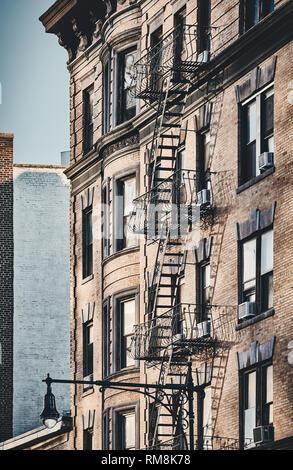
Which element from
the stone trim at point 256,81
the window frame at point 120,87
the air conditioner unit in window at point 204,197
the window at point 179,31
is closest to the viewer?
the stone trim at point 256,81

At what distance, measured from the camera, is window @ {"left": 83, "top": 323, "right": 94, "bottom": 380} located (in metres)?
46.9

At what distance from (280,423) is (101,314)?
1299cm

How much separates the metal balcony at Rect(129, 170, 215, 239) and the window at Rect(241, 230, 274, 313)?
253 cm

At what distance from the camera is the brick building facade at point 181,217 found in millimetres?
35438

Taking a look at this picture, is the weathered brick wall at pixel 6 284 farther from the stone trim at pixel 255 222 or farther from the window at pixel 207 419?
the stone trim at pixel 255 222

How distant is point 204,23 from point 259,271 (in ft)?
29.8

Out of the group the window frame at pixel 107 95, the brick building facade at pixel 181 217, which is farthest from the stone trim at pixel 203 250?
the window frame at pixel 107 95

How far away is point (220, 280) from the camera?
37.8 metres

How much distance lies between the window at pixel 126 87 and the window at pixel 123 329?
20.6 feet

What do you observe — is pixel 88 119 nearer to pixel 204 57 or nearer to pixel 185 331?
pixel 204 57

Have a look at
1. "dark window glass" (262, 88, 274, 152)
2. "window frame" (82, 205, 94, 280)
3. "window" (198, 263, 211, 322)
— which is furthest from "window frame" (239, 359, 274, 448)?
"window frame" (82, 205, 94, 280)

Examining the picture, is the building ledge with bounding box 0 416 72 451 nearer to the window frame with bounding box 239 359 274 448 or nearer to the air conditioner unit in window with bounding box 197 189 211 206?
the air conditioner unit in window with bounding box 197 189 211 206

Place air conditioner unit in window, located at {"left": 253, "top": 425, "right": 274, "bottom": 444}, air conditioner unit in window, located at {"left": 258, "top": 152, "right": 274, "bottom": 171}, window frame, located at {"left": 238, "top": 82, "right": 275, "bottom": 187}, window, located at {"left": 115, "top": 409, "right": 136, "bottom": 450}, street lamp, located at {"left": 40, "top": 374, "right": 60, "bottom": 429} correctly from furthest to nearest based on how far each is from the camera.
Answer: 1. window, located at {"left": 115, "top": 409, "right": 136, "bottom": 450}
2. window frame, located at {"left": 238, "top": 82, "right": 275, "bottom": 187}
3. air conditioner unit in window, located at {"left": 258, "top": 152, "right": 274, "bottom": 171}
4. street lamp, located at {"left": 40, "top": 374, "right": 60, "bottom": 429}
5. air conditioner unit in window, located at {"left": 253, "top": 425, "right": 274, "bottom": 444}

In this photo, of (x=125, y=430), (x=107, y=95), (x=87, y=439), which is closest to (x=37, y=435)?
(x=87, y=439)
